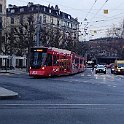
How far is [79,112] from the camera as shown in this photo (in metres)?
13.2

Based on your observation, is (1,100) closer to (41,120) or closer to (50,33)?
(41,120)

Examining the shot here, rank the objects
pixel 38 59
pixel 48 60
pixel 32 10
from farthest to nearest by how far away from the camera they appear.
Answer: pixel 32 10 → pixel 48 60 → pixel 38 59

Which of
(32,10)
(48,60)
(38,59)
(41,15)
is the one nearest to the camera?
(38,59)

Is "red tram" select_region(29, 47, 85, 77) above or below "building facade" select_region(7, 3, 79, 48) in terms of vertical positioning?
below

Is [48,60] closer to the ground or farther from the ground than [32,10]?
closer to the ground

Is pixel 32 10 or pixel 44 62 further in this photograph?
pixel 32 10

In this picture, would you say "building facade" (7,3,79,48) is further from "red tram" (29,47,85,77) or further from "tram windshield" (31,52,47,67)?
"tram windshield" (31,52,47,67)

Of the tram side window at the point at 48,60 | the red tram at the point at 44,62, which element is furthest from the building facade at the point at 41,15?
the tram side window at the point at 48,60

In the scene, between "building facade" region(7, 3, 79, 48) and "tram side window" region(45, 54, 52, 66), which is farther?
"building facade" region(7, 3, 79, 48)

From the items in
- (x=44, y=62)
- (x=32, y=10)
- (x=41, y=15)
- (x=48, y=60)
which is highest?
(x=32, y=10)

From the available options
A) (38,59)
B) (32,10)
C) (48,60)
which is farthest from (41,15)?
(38,59)

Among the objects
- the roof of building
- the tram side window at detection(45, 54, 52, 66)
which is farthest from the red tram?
the roof of building

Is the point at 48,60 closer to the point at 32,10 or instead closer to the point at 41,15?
the point at 32,10

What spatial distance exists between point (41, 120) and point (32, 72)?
1131 inches
